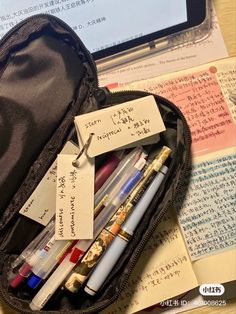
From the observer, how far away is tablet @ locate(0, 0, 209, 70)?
21.7 inches

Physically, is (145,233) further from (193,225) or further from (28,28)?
(28,28)

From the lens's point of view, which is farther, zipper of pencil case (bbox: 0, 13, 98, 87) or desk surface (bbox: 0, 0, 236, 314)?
desk surface (bbox: 0, 0, 236, 314)

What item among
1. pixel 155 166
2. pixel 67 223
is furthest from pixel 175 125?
pixel 67 223

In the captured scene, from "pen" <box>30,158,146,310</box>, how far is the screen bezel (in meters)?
0.15

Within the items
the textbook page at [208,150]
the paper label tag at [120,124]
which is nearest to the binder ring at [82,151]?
the paper label tag at [120,124]

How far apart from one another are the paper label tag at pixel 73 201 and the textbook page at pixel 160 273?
0.09 metres

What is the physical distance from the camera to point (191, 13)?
0.58m

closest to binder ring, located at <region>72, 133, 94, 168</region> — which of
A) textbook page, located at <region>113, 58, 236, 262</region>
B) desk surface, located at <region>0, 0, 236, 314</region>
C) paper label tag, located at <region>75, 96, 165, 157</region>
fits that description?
paper label tag, located at <region>75, 96, 165, 157</region>

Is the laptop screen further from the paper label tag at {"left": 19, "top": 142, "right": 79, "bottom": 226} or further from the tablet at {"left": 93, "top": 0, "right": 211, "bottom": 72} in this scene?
the paper label tag at {"left": 19, "top": 142, "right": 79, "bottom": 226}

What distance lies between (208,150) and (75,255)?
0.67 ft

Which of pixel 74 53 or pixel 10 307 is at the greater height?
pixel 74 53

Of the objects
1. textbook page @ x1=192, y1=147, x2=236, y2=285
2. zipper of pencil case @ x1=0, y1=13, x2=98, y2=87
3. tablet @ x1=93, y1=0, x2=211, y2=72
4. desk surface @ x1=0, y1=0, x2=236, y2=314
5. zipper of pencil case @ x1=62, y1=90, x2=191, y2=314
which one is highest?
zipper of pencil case @ x1=0, y1=13, x2=98, y2=87

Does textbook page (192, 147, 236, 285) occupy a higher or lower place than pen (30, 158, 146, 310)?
lower

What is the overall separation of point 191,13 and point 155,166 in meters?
0.21
